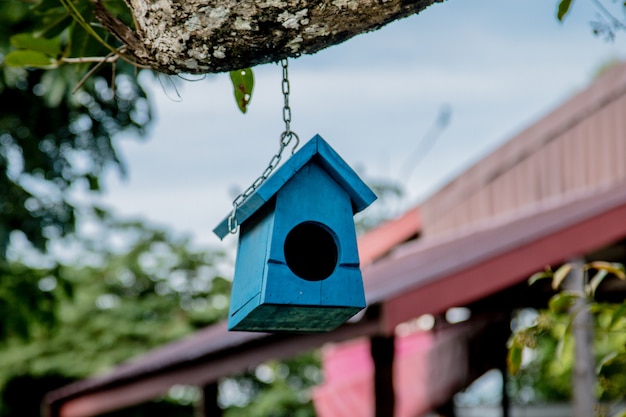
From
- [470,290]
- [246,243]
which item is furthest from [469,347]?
[246,243]

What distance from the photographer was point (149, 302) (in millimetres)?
15562

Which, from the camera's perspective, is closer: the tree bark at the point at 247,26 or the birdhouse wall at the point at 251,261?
the tree bark at the point at 247,26

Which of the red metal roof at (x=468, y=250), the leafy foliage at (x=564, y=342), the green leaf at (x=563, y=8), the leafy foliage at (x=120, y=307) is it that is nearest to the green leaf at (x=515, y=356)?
the leafy foliage at (x=564, y=342)

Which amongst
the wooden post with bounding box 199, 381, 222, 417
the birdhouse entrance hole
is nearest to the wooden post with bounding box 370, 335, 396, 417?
the wooden post with bounding box 199, 381, 222, 417

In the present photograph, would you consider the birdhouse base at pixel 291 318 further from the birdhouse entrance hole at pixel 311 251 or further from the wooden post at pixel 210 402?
the wooden post at pixel 210 402

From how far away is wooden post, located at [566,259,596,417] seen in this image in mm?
5445

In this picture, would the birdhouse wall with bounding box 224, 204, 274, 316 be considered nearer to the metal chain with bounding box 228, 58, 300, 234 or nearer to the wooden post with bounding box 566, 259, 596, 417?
the metal chain with bounding box 228, 58, 300, 234

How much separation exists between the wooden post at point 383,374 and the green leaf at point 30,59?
11.4 feet

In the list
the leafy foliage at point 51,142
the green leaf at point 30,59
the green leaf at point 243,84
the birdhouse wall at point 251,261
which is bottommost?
the birdhouse wall at point 251,261

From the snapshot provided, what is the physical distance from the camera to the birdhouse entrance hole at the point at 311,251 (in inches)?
89.7

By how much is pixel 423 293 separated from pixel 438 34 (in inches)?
765

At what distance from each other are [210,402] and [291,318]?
5439 millimetres

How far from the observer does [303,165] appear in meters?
2.24

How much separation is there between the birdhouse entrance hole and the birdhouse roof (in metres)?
0.11
